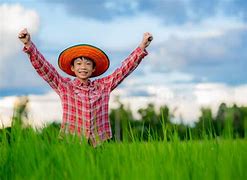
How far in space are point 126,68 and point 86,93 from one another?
16.3 inches

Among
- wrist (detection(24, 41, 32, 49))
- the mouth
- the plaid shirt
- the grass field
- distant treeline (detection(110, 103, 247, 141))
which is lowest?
the grass field

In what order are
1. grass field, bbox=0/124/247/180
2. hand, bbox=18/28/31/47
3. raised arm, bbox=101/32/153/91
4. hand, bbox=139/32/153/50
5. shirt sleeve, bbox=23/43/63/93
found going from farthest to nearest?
1. raised arm, bbox=101/32/153/91
2. hand, bbox=139/32/153/50
3. shirt sleeve, bbox=23/43/63/93
4. hand, bbox=18/28/31/47
5. grass field, bbox=0/124/247/180

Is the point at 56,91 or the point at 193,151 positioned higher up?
the point at 56,91

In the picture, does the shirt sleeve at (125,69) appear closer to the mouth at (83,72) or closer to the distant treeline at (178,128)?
the mouth at (83,72)

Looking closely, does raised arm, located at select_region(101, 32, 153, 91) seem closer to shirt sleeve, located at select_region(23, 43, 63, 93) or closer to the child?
the child

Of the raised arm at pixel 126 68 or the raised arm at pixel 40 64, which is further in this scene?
the raised arm at pixel 126 68

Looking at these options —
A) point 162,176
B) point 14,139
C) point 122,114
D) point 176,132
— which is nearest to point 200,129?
point 176,132

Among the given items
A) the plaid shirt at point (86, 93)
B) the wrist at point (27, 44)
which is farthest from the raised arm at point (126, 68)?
the wrist at point (27, 44)

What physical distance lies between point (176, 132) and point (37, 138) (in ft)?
3.24

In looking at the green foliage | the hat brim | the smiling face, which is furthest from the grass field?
the hat brim

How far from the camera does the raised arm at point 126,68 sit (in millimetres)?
5117

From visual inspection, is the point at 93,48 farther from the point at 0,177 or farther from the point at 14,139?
the point at 0,177

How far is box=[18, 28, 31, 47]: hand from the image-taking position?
473 centimetres

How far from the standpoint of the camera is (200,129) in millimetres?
4082
